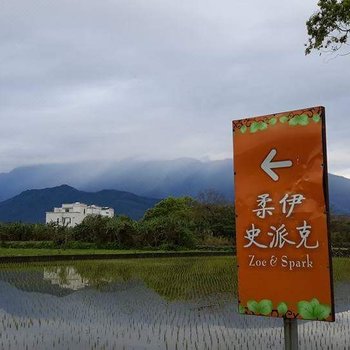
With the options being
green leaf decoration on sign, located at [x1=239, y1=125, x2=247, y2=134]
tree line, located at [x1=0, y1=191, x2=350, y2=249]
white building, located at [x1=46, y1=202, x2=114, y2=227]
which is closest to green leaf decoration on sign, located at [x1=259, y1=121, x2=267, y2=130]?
green leaf decoration on sign, located at [x1=239, y1=125, x2=247, y2=134]

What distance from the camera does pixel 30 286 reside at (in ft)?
40.7

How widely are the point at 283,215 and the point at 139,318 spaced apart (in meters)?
6.03

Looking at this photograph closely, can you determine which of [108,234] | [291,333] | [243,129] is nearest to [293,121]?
[243,129]

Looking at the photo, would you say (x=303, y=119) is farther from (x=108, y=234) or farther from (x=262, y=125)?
(x=108, y=234)

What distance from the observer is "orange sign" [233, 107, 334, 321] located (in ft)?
7.97

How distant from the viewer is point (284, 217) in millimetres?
2559

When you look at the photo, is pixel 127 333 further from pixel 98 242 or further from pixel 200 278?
pixel 98 242

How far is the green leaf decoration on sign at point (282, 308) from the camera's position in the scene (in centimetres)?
254

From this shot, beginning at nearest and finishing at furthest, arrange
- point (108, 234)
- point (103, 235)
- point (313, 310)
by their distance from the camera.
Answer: point (313, 310), point (108, 234), point (103, 235)

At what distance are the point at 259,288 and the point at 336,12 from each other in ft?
27.0

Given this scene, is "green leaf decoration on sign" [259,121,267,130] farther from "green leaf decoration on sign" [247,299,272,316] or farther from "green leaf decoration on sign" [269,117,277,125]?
"green leaf decoration on sign" [247,299,272,316]

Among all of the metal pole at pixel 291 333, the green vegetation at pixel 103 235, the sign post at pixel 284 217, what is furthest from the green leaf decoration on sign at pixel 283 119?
the green vegetation at pixel 103 235

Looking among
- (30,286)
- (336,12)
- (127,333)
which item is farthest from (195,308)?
(336,12)

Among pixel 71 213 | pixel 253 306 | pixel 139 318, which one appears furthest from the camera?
pixel 71 213
